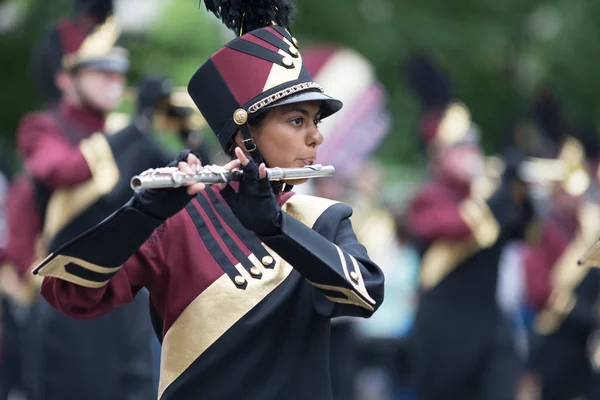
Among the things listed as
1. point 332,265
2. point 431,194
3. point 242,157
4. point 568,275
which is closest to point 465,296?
point 431,194

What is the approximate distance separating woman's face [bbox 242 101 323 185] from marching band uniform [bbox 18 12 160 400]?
116 inches

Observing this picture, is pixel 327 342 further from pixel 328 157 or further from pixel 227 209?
pixel 328 157

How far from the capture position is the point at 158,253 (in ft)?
13.5

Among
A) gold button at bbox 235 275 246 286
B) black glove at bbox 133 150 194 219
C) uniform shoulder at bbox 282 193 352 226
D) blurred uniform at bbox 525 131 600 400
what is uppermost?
black glove at bbox 133 150 194 219

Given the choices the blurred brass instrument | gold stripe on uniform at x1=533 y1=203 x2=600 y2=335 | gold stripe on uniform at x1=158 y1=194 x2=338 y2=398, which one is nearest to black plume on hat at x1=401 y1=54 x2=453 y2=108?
the blurred brass instrument

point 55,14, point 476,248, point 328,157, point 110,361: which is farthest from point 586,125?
point 110,361

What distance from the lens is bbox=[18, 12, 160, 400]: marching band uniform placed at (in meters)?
7.18

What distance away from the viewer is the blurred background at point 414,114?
10.6m

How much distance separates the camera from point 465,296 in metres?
9.64

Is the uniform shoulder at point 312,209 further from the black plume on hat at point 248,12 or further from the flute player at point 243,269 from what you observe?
the black plume on hat at point 248,12

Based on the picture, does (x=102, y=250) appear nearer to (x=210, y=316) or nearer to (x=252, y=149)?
(x=210, y=316)

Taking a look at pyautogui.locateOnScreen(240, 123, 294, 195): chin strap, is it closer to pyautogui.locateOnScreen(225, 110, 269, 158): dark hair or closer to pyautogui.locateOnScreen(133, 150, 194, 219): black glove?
pyautogui.locateOnScreen(225, 110, 269, 158): dark hair

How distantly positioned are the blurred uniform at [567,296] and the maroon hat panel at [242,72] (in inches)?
286

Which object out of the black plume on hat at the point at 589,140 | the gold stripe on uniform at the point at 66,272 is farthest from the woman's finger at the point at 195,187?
the black plume on hat at the point at 589,140
